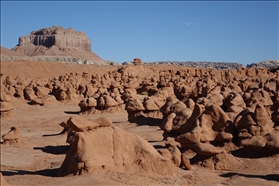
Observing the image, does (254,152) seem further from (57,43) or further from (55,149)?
(57,43)

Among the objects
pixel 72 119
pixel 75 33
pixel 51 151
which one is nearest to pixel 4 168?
pixel 51 151

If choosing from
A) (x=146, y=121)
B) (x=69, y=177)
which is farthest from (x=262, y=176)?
(x=146, y=121)

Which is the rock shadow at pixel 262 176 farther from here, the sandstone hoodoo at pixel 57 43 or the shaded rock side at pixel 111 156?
the sandstone hoodoo at pixel 57 43

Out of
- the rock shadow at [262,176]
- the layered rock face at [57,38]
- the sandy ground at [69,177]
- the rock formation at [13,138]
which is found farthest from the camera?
the layered rock face at [57,38]

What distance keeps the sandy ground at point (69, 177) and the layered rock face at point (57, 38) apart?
111002 mm

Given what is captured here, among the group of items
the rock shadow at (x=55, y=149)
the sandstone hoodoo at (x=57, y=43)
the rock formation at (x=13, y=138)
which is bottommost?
the rock shadow at (x=55, y=149)

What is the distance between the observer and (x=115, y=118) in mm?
23375

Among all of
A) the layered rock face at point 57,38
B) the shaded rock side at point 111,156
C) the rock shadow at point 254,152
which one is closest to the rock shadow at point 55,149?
the shaded rock side at point 111,156

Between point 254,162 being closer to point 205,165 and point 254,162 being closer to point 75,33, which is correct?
point 205,165

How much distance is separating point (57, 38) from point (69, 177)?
12533cm

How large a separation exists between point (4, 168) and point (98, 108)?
42.1 feet

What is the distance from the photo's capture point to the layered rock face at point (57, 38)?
431 ft

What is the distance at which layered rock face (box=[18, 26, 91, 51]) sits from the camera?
13136 centimetres

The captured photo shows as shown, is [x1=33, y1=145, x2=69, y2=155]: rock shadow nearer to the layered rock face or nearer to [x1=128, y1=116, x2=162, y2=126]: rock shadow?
[x1=128, y1=116, x2=162, y2=126]: rock shadow
